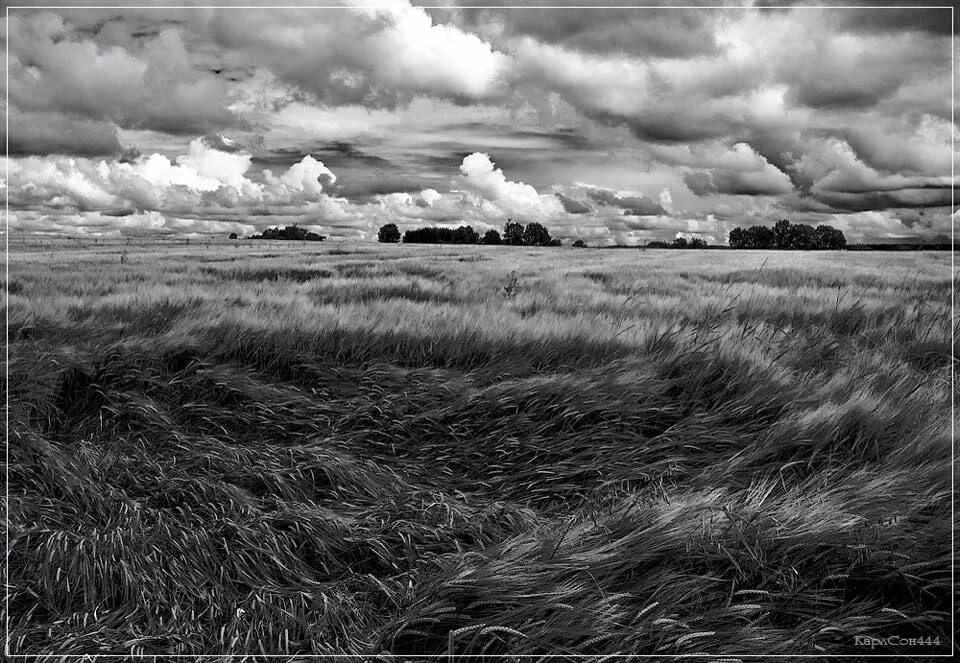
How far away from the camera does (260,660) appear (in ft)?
5.78

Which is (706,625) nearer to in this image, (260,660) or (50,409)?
(260,660)

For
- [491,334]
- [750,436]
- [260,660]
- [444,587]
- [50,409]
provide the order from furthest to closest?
[491,334], [50,409], [750,436], [444,587], [260,660]

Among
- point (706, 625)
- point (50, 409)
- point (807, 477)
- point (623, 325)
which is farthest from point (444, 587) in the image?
point (623, 325)

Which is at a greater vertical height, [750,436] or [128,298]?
[128,298]

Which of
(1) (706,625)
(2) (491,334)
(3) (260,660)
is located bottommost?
(3) (260,660)

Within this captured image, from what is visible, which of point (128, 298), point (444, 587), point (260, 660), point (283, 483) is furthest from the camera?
point (128, 298)

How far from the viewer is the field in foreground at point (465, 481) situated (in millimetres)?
1878

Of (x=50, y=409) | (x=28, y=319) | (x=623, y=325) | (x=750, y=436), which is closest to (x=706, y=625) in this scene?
(x=750, y=436)

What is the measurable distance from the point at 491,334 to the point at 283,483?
1.99 metres

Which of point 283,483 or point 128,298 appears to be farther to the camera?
point 128,298

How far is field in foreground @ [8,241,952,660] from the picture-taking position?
188cm

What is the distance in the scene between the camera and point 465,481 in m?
2.93

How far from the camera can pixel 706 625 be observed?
1.80 meters

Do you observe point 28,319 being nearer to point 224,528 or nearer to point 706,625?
point 224,528
